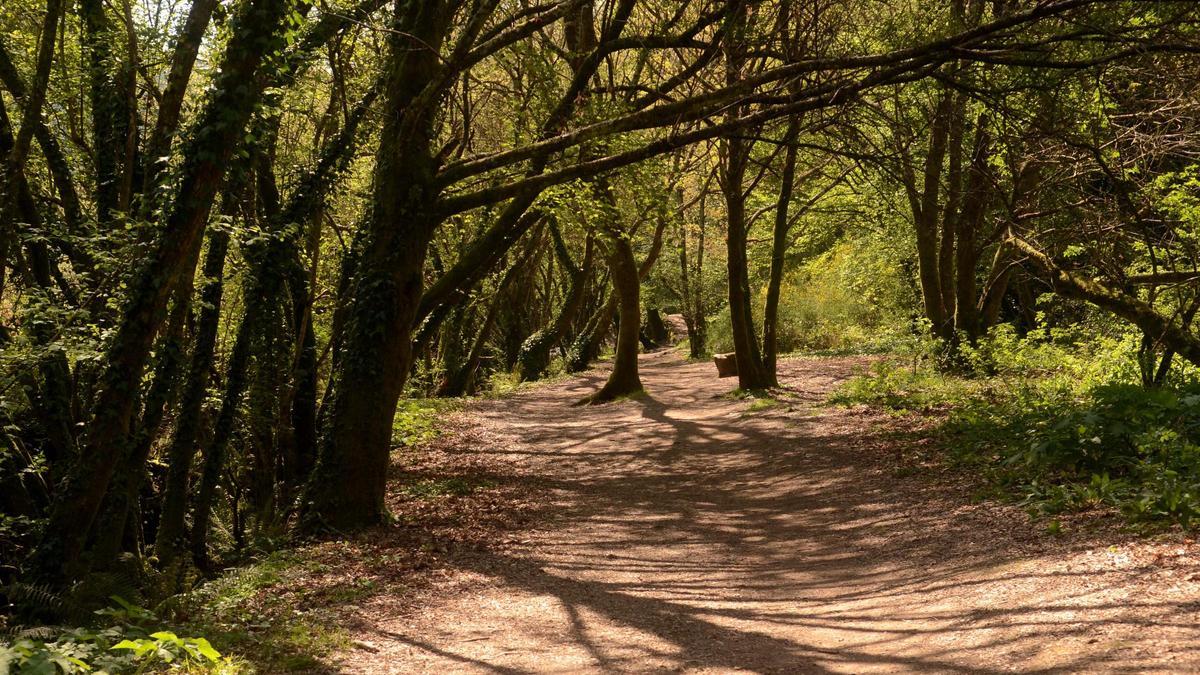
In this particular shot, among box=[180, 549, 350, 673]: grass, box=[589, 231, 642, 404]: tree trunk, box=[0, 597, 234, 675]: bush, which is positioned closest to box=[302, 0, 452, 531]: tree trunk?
box=[180, 549, 350, 673]: grass

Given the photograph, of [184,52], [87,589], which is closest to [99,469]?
[87,589]

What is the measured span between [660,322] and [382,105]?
42.8 meters

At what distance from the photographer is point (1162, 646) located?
12.6 ft

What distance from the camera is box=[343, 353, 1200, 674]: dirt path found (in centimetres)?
446

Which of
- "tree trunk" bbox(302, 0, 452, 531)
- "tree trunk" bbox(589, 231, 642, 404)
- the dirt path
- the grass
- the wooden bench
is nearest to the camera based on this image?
the dirt path

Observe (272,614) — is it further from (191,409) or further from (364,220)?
(364,220)

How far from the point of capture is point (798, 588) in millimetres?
6617

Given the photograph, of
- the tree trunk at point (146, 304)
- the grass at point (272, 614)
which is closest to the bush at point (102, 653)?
the grass at point (272, 614)

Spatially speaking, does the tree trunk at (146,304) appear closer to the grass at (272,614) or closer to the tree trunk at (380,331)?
the grass at (272,614)

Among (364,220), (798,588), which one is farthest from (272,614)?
(364,220)

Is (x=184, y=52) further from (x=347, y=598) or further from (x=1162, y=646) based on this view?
(x=1162, y=646)

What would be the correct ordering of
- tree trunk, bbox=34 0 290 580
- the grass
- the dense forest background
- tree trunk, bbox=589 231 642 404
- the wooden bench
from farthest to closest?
1. the wooden bench
2. tree trunk, bbox=589 231 642 404
3. the dense forest background
4. tree trunk, bbox=34 0 290 580
5. the grass

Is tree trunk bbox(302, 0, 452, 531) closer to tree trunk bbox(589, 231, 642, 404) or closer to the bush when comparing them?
the bush

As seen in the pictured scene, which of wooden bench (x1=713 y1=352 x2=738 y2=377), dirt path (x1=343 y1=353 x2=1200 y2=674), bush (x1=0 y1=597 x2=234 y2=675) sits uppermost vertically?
wooden bench (x1=713 y1=352 x2=738 y2=377)
